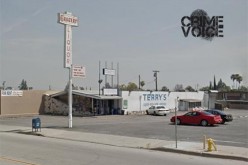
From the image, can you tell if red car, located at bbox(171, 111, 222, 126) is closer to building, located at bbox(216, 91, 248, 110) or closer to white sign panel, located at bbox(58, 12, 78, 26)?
white sign panel, located at bbox(58, 12, 78, 26)

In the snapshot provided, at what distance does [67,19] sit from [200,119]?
13487 millimetres

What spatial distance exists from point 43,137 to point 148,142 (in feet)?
24.0

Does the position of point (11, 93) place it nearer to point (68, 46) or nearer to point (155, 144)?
point (68, 46)

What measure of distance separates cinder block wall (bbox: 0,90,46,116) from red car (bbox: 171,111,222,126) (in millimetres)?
25509

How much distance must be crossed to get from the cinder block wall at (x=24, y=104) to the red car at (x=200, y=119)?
25509mm

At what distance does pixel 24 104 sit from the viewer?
54406 mm

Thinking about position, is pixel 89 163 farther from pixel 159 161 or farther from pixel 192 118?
pixel 192 118

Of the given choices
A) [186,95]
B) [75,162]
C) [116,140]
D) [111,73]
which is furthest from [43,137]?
[186,95]

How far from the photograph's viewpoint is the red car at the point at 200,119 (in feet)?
111

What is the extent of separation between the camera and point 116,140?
2269 cm

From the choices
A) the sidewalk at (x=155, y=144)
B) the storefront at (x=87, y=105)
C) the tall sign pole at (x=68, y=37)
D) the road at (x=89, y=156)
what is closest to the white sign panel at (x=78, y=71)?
the tall sign pole at (x=68, y=37)

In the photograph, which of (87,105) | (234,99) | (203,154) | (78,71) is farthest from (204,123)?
(234,99)

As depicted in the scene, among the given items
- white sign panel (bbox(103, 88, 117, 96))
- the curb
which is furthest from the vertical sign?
white sign panel (bbox(103, 88, 117, 96))

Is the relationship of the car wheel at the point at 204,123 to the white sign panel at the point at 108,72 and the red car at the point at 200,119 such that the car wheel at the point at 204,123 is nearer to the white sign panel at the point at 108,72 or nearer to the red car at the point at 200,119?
the red car at the point at 200,119
